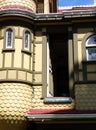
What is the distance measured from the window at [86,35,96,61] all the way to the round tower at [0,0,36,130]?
2652mm

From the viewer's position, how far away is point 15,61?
1523cm

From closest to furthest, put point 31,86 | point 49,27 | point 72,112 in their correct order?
point 72,112 → point 31,86 → point 49,27

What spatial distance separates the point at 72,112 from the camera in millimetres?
14516

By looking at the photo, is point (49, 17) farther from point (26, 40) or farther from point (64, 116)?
point (64, 116)

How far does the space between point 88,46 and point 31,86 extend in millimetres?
3230

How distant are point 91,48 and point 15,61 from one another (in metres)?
3.60

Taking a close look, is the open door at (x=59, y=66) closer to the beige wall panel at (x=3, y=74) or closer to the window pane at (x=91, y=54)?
the window pane at (x=91, y=54)

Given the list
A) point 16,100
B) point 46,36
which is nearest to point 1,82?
point 16,100

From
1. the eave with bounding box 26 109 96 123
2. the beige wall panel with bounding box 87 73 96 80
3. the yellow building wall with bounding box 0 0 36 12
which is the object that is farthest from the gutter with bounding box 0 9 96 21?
the eave with bounding box 26 109 96 123

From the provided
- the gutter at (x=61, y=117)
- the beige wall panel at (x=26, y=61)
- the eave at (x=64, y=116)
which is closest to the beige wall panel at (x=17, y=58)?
the beige wall panel at (x=26, y=61)

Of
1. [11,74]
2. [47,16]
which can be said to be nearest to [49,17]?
[47,16]

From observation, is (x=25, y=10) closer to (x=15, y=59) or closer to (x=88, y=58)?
(x=15, y=59)

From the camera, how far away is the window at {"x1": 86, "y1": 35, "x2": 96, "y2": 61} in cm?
1578

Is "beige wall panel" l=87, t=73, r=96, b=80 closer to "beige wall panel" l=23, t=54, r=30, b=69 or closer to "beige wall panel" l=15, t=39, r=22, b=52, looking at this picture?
"beige wall panel" l=23, t=54, r=30, b=69
